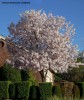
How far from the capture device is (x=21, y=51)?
34.0 m

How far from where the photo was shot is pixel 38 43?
33.5 meters

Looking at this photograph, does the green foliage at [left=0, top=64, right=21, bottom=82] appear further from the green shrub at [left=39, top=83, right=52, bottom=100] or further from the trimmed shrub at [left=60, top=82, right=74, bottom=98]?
the trimmed shrub at [left=60, top=82, right=74, bottom=98]

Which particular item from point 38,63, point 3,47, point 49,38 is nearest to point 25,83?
point 38,63

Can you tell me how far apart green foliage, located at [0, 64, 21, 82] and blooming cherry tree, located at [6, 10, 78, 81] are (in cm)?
88

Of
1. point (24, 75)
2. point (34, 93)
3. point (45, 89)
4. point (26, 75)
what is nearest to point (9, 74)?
point (24, 75)

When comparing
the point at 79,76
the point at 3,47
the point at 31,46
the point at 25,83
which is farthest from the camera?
the point at 79,76

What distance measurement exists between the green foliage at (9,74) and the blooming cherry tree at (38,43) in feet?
2.90

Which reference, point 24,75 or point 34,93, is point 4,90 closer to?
point 34,93

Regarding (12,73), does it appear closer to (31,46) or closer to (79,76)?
(31,46)

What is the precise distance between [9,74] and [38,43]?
400 centimetres

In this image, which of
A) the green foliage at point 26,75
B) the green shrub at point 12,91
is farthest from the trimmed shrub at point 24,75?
the green shrub at point 12,91

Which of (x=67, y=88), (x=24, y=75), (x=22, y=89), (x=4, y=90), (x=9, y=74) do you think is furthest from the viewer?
(x=24, y=75)

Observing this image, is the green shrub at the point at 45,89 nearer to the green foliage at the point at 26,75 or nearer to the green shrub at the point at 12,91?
the green shrub at the point at 12,91

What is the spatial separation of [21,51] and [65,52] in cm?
392
